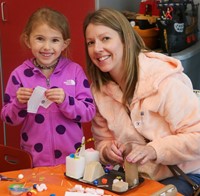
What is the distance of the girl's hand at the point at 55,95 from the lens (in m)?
1.64

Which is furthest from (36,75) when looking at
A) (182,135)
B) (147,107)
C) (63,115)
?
(182,135)

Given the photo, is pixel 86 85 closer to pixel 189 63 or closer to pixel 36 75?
pixel 36 75

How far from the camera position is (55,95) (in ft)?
5.38

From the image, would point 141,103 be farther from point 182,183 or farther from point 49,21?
point 49,21

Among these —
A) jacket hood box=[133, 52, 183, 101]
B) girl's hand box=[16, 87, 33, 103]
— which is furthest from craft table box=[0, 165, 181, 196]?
jacket hood box=[133, 52, 183, 101]

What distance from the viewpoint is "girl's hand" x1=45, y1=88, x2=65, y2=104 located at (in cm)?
164

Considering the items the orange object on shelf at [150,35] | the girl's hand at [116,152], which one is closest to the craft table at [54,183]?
the girl's hand at [116,152]

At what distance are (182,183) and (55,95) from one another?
1.97ft

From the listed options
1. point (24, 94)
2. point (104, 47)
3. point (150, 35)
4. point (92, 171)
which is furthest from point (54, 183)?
point (150, 35)

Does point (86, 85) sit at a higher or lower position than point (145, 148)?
higher

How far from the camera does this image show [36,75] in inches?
72.5

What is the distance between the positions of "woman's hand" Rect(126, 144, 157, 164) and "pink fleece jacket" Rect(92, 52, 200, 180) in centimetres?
3

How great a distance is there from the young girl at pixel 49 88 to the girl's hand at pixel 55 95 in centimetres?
10

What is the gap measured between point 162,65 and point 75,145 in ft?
1.68
